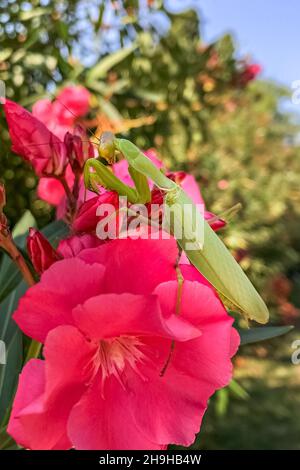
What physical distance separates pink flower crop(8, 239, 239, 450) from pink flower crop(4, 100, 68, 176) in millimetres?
132

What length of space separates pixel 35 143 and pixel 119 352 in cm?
18

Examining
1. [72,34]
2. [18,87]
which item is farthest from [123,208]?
[72,34]

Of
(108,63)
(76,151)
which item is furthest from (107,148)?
(108,63)

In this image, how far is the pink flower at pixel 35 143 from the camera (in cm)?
45

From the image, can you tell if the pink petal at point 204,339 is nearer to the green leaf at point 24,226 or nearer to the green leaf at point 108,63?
the green leaf at point 24,226

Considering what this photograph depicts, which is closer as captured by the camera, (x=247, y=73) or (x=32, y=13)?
(x=32, y=13)

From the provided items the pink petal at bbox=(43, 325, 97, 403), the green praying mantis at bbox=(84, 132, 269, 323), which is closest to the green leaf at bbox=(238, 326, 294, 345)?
the green praying mantis at bbox=(84, 132, 269, 323)

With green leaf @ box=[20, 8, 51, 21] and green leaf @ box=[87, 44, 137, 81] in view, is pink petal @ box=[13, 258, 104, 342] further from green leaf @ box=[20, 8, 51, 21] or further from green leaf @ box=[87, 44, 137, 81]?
green leaf @ box=[87, 44, 137, 81]

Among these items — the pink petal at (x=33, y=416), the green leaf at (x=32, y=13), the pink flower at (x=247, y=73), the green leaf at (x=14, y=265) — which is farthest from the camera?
the pink flower at (x=247, y=73)

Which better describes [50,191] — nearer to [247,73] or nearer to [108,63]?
[108,63]

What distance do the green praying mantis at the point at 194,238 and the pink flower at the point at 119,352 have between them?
1.3 inches

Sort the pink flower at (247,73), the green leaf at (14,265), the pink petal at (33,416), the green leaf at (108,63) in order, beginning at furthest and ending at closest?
the pink flower at (247,73) < the green leaf at (108,63) < the green leaf at (14,265) < the pink petal at (33,416)

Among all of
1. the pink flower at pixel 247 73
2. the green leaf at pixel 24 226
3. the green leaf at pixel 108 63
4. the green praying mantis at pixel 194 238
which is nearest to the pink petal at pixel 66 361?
the green praying mantis at pixel 194 238

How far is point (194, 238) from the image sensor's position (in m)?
0.43
